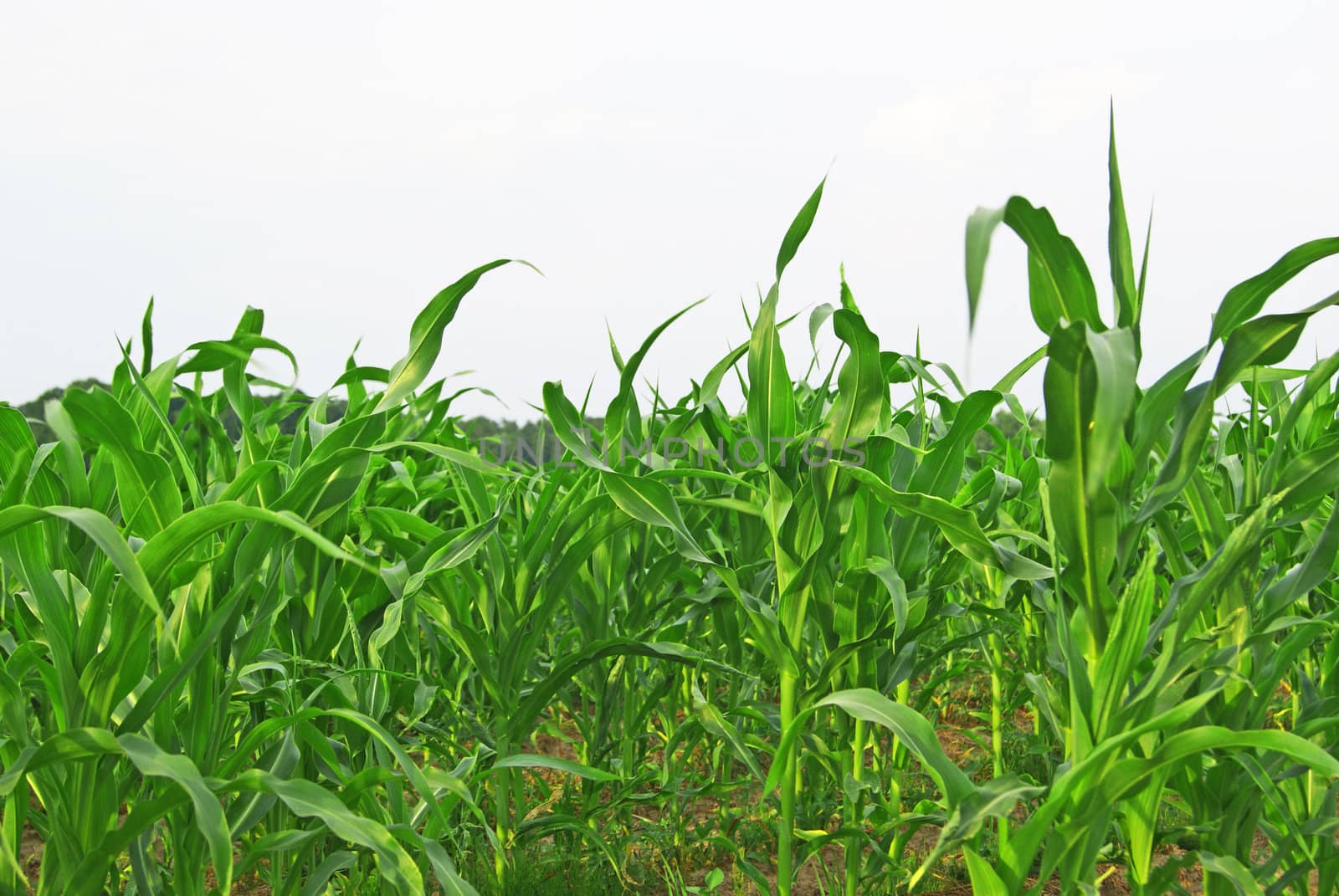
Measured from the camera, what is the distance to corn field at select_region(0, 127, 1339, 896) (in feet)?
3.16

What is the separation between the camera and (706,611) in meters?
1.75

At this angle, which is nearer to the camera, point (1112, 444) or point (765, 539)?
point (1112, 444)

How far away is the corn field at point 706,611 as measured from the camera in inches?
37.9

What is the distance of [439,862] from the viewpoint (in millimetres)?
1073

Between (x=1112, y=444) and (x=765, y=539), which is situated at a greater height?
(x=1112, y=444)

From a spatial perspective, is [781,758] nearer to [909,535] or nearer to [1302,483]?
[909,535]

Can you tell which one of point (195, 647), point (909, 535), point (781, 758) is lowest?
point (781, 758)

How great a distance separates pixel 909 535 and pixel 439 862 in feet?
2.66

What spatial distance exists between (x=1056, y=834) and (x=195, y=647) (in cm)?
93

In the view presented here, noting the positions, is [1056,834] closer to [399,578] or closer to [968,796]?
[968,796]

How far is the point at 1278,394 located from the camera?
1.88m

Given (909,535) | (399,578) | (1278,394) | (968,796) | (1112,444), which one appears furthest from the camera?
(1278,394)

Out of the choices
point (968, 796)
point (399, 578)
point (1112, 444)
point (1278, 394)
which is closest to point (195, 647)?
point (399, 578)

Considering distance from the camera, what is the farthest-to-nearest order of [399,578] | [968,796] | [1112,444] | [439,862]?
1. [399,578]
2. [439,862]
3. [968,796]
4. [1112,444]
